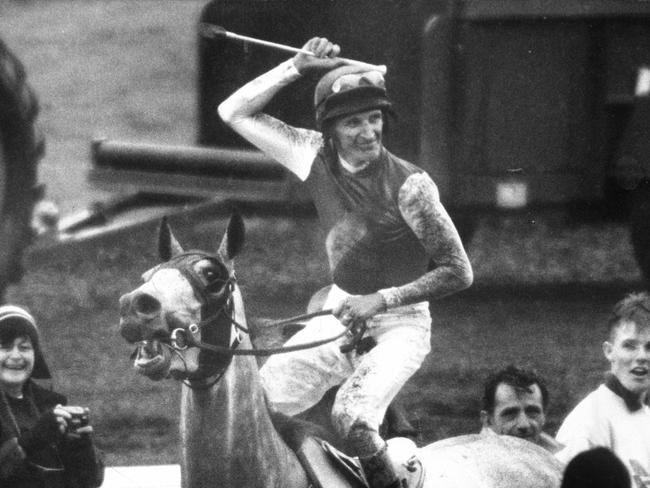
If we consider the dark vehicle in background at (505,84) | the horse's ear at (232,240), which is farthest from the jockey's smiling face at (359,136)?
the dark vehicle in background at (505,84)

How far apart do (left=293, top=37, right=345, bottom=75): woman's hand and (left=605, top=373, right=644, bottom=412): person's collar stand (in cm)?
166

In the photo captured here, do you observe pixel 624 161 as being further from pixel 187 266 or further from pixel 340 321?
pixel 187 266

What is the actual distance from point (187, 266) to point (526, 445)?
1664 mm

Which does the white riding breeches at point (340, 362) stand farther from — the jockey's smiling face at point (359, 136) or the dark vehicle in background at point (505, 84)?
the dark vehicle in background at point (505, 84)

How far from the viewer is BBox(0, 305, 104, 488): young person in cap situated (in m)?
7.25

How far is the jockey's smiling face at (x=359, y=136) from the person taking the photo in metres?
7.24

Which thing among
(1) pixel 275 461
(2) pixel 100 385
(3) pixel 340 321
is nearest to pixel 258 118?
(3) pixel 340 321

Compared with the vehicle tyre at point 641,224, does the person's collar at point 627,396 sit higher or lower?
lower

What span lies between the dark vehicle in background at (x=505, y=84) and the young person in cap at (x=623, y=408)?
1.51 meters

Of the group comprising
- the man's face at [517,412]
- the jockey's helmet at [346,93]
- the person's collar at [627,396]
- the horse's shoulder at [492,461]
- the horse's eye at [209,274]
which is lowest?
the horse's shoulder at [492,461]

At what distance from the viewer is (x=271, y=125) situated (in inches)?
289

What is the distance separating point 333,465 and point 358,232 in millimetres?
935

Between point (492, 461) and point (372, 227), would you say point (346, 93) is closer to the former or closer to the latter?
point (372, 227)

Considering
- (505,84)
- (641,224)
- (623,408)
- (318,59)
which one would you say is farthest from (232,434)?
(641,224)
